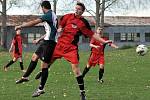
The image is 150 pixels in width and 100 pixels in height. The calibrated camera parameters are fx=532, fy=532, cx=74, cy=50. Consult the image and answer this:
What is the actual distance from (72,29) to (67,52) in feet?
1.89

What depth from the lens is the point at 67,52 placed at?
42.0 ft

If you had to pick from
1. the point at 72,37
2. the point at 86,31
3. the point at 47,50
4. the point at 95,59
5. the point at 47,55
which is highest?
the point at 86,31

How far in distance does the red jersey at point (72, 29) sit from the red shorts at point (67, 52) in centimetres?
11

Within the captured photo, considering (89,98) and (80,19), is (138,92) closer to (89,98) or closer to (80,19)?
(89,98)

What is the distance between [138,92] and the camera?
587 inches

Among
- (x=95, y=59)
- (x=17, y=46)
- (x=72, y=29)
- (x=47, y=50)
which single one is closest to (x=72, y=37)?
(x=72, y=29)

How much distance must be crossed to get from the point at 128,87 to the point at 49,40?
4421 millimetres

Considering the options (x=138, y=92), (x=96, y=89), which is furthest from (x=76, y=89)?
(x=138, y=92)

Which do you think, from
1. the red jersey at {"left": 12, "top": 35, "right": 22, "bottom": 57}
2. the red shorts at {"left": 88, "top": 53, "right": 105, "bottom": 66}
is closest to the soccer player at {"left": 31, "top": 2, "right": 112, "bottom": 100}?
the red shorts at {"left": 88, "top": 53, "right": 105, "bottom": 66}

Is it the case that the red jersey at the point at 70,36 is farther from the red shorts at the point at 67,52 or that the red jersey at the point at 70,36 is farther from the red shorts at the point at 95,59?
the red shorts at the point at 95,59

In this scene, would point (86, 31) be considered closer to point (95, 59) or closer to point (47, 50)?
point (47, 50)

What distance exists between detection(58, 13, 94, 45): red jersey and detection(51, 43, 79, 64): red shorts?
105mm

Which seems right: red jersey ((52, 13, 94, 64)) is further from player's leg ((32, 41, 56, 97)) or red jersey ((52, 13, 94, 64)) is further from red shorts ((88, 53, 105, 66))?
red shorts ((88, 53, 105, 66))

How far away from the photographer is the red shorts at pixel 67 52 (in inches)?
502
